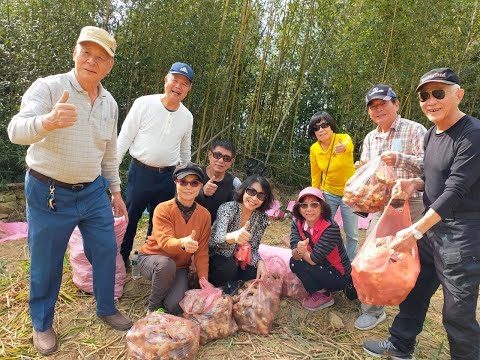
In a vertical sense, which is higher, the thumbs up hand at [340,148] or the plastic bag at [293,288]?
the thumbs up hand at [340,148]

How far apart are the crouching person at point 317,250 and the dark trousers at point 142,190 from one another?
108 cm

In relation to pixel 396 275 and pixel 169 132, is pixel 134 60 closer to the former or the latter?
pixel 169 132

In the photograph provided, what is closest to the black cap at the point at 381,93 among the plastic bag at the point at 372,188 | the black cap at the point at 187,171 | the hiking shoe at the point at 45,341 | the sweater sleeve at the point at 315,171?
the plastic bag at the point at 372,188

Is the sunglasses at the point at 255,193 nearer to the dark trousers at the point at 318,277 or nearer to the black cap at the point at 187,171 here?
the black cap at the point at 187,171

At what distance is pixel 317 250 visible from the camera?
2781 mm

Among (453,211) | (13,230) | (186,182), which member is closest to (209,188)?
(186,182)

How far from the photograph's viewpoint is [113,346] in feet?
7.79

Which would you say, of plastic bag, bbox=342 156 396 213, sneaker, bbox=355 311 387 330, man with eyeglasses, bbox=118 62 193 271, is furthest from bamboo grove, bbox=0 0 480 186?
sneaker, bbox=355 311 387 330

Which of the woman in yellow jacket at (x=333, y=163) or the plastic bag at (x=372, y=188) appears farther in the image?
the woman in yellow jacket at (x=333, y=163)

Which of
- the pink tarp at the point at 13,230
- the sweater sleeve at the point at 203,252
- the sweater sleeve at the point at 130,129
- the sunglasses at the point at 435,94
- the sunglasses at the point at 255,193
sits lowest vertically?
the pink tarp at the point at 13,230

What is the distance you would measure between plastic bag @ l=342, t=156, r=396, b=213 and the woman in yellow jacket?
841 millimetres

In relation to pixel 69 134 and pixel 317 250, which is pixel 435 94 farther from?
pixel 69 134

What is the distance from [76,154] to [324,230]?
1809 mm

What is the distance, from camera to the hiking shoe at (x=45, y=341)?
7.38 ft
